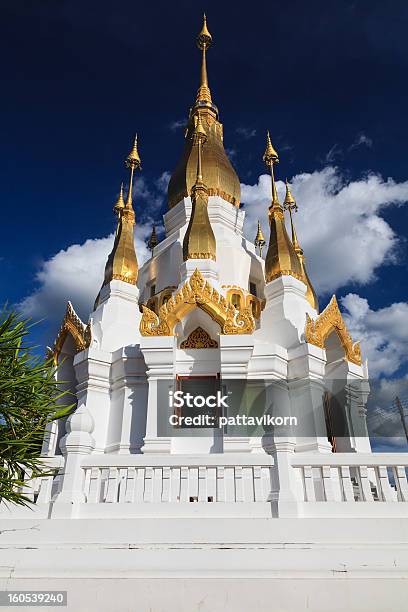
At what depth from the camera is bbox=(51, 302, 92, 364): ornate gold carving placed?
12.8 meters

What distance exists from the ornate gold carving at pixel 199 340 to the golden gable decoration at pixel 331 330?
2705 millimetres

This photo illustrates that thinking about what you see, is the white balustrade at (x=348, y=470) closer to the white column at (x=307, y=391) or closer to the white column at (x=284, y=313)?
the white column at (x=307, y=391)

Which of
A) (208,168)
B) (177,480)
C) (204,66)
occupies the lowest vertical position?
(177,480)

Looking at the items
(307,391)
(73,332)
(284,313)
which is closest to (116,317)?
(73,332)

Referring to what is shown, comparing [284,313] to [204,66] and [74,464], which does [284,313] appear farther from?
[204,66]

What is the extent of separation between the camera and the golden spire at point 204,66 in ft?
70.2

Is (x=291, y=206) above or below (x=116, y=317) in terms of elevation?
above

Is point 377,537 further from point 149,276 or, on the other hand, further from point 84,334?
point 149,276

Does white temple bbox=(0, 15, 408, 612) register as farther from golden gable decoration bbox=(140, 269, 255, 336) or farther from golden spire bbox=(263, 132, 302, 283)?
golden spire bbox=(263, 132, 302, 283)

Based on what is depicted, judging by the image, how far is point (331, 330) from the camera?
13.4m

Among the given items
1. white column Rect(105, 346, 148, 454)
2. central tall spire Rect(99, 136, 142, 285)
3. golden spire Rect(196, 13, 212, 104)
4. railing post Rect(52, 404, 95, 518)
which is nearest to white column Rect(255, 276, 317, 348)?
white column Rect(105, 346, 148, 454)

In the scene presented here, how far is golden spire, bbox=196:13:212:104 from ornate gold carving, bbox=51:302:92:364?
1295 centimetres

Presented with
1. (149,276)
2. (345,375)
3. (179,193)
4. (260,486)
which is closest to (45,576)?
(260,486)

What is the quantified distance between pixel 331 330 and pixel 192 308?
4597 mm
